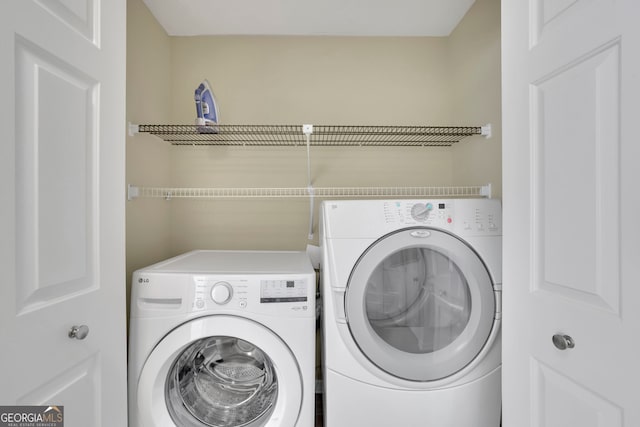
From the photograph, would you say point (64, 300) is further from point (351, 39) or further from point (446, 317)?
point (351, 39)

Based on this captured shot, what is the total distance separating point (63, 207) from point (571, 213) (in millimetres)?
1318

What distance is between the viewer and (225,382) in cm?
133

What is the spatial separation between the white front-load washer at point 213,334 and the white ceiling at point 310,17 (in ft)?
4.77

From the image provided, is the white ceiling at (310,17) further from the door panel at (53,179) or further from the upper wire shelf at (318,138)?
the door panel at (53,179)

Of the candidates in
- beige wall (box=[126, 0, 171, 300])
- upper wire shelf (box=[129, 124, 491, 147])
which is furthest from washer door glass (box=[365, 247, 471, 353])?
beige wall (box=[126, 0, 171, 300])

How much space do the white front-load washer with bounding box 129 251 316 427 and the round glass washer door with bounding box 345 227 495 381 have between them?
23 cm

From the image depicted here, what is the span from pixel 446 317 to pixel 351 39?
69.5 inches

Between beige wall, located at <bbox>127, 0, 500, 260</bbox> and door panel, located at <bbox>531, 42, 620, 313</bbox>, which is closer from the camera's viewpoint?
door panel, located at <bbox>531, 42, 620, 313</bbox>

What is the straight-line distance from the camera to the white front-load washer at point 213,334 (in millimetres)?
1166

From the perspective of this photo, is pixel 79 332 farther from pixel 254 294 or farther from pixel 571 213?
pixel 571 213

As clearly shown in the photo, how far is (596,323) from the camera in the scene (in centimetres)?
67

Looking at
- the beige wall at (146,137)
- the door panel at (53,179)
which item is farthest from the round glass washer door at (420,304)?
the beige wall at (146,137)

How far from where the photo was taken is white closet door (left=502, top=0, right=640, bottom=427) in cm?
62

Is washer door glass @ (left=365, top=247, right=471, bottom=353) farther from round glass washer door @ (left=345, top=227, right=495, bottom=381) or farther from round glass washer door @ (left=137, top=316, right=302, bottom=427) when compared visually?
round glass washer door @ (left=137, top=316, right=302, bottom=427)
